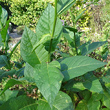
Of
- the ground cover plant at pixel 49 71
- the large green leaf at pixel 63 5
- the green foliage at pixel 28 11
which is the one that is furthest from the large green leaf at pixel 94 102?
the green foliage at pixel 28 11

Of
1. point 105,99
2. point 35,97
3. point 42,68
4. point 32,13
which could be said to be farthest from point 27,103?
point 32,13

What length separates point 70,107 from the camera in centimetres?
58

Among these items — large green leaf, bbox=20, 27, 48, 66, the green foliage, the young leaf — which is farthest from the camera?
the green foliage

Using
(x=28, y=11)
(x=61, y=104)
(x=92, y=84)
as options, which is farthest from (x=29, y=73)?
(x=28, y=11)

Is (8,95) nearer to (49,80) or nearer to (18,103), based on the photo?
(18,103)

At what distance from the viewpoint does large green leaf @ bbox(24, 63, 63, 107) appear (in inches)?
18.3

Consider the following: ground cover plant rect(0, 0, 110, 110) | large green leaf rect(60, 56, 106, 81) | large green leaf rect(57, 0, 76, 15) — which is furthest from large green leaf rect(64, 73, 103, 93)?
large green leaf rect(57, 0, 76, 15)

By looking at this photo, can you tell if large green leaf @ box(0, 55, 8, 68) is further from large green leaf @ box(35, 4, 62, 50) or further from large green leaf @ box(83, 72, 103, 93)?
large green leaf @ box(83, 72, 103, 93)

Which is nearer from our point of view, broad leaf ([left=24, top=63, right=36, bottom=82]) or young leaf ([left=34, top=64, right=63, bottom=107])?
young leaf ([left=34, top=64, right=63, bottom=107])

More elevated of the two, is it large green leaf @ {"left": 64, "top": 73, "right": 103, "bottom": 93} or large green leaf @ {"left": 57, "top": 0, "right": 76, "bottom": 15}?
large green leaf @ {"left": 57, "top": 0, "right": 76, "bottom": 15}

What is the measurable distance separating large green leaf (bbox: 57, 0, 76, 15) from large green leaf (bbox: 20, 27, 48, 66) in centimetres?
20

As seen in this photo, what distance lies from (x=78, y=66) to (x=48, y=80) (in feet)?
0.63

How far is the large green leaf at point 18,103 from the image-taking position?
0.62 meters

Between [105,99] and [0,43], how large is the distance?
0.85 metres
